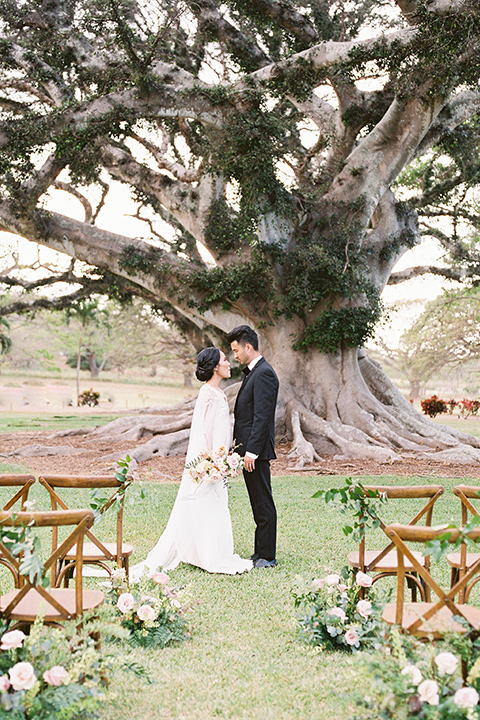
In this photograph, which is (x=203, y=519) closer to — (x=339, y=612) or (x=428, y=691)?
(x=339, y=612)

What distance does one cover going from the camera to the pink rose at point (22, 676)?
2754mm

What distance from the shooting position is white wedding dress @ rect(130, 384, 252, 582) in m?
5.90

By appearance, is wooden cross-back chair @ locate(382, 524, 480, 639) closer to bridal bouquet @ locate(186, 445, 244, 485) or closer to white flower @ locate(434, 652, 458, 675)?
white flower @ locate(434, 652, 458, 675)

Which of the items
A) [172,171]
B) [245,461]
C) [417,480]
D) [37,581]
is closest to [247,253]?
[172,171]

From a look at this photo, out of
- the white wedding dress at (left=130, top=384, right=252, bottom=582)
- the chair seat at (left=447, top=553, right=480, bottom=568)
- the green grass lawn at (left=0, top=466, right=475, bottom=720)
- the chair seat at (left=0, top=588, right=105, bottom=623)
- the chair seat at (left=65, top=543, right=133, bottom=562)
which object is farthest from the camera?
the white wedding dress at (left=130, top=384, right=252, bottom=582)

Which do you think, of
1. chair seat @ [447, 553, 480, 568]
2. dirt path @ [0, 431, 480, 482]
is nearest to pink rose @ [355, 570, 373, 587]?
chair seat @ [447, 553, 480, 568]

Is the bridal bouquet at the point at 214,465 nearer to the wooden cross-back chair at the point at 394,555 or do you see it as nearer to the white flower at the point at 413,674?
the wooden cross-back chair at the point at 394,555

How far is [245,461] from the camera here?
229 inches

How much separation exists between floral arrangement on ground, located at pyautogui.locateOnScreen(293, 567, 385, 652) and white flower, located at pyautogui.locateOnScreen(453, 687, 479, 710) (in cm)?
123

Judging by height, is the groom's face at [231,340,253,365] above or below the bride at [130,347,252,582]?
above

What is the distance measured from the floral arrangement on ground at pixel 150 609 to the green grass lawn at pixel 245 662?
10 cm

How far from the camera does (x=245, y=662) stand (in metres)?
3.89

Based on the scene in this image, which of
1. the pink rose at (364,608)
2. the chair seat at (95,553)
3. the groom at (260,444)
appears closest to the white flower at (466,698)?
the pink rose at (364,608)

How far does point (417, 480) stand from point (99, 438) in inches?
335
